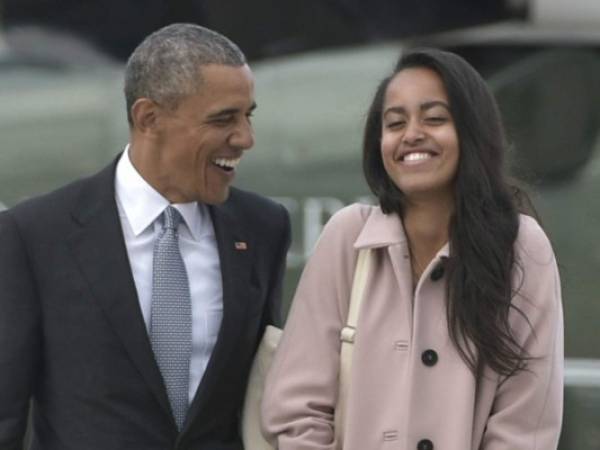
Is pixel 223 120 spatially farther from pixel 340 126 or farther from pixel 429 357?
pixel 340 126

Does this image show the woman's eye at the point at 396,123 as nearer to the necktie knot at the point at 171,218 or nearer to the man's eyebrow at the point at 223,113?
the man's eyebrow at the point at 223,113

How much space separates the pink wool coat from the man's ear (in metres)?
0.45

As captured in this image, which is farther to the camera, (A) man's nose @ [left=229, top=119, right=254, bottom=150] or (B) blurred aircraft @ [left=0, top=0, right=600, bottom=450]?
(B) blurred aircraft @ [left=0, top=0, right=600, bottom=450]

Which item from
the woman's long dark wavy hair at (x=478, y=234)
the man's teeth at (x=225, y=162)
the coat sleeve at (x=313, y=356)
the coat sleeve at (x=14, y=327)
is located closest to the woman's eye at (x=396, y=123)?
the woman's long dark wavy hair at (x=478, y=234)

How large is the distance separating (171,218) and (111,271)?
18 centimetres

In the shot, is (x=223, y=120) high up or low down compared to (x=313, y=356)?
up

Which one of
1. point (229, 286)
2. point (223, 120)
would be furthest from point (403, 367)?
point (223, 120)

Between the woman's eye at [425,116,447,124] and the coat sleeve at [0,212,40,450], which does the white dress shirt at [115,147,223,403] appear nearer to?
the coat sleeve at [0,212,40,450]

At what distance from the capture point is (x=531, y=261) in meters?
3.26

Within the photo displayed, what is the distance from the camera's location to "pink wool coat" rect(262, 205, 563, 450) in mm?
3219

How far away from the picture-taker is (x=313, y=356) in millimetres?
3314

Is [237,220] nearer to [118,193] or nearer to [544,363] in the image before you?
[118,193]

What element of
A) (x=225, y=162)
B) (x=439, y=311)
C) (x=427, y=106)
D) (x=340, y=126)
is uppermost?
(x=340, y=126)

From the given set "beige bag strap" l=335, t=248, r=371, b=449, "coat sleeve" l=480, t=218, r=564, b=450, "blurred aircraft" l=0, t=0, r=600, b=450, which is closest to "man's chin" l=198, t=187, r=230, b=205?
"beige bag strap" l=335, t=248, r=371, b=449
